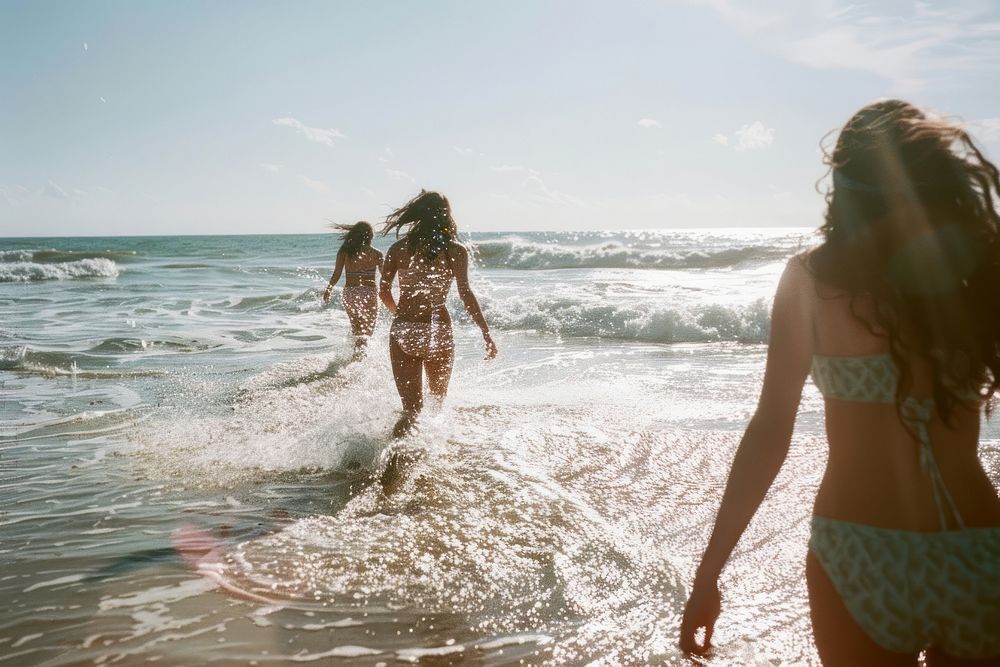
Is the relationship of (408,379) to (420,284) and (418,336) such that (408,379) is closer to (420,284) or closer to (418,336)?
(418,336)

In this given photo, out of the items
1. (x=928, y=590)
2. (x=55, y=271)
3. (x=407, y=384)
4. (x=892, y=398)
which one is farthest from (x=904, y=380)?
(x=55, y=271)

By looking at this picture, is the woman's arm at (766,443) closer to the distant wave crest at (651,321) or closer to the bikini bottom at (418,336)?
the bikini bottom at (418,336)

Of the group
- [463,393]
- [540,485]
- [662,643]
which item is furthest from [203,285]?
[662,643]

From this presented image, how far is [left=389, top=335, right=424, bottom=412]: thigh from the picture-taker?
19.4 ft

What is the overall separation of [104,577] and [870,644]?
139 inches

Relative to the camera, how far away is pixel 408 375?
5.92 m

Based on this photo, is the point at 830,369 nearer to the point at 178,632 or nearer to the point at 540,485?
the point at 178,632

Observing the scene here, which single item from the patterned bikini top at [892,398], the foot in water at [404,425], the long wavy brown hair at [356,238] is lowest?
the foot in water at [404,425]

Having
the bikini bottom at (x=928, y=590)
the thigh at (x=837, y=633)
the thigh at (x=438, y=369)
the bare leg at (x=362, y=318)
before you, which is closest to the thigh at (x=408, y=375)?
the thigh at (x=438, y=369)

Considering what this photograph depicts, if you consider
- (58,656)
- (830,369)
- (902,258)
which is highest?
(902,258)

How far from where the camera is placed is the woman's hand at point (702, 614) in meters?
1.63

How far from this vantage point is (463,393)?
8195 mm

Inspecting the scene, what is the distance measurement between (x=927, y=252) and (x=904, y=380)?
0.92 ft

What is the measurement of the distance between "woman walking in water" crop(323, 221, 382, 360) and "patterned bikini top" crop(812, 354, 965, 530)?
867cm
